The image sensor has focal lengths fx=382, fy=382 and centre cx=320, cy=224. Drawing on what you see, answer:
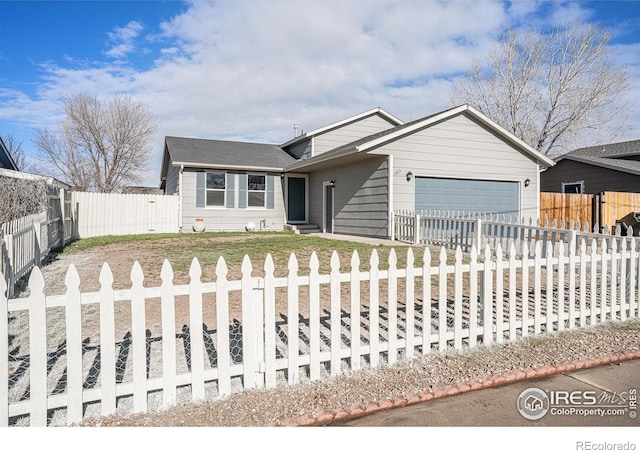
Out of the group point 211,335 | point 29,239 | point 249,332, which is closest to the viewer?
point 249,332

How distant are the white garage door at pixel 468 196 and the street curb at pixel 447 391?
948 cm

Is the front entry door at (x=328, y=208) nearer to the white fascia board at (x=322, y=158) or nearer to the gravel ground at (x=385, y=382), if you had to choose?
the white fascia board at (x=322, y=158)

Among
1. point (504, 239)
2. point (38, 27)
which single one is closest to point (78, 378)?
point (504, 239)

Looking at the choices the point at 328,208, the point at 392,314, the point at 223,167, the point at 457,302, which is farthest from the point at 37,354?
the point at 223,167

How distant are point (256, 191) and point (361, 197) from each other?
5.76m

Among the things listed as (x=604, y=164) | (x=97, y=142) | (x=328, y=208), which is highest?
(x=97, y=142)

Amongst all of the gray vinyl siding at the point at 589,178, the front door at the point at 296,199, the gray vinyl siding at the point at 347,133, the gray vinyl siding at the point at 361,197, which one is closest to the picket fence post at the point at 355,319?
the gray vinyl siding at the point at 361,197

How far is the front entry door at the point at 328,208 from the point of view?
52.0 ft

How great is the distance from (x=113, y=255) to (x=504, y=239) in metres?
9.29

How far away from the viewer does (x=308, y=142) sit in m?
18.6

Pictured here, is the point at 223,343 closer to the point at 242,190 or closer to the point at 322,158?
the point at 322,158

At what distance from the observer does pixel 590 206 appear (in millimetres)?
16188

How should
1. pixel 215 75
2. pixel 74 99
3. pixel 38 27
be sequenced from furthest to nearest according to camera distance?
pixel 74 99, pixel 215 75, pixel 38 27
